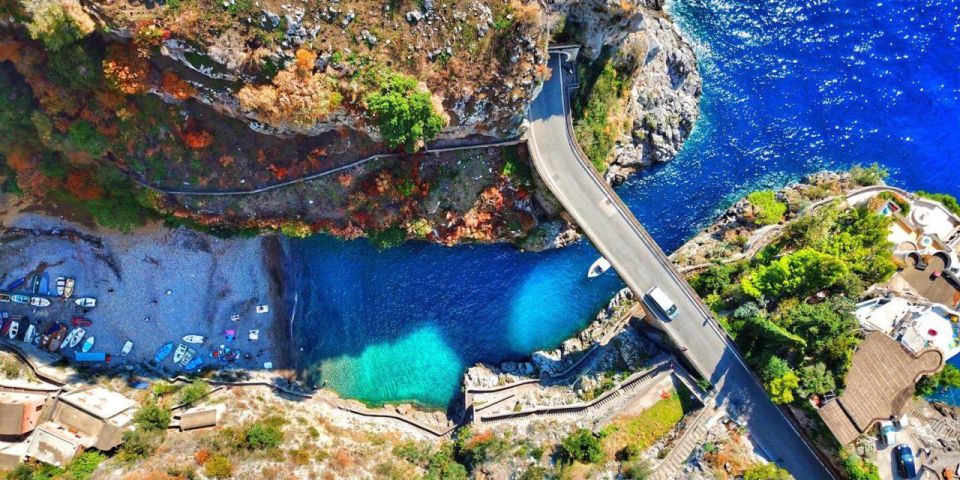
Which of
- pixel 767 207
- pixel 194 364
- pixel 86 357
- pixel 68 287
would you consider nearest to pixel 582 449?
pixel 767 207

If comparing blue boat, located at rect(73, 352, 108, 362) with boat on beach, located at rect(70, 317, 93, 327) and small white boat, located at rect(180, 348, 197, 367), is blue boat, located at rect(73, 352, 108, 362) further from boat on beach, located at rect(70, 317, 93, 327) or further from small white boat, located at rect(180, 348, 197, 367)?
small white boat, located at rect(180, 348, 197, 367)

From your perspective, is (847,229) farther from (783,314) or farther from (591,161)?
(591,161)

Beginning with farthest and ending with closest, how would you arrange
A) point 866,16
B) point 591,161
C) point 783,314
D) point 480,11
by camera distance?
point 866,16 → point 591,161 → point 783,314 → point 480,11

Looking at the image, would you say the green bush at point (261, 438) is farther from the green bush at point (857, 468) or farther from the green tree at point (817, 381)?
the green bush at point (857, 468)

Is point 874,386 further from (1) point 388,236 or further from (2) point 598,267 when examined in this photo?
(1) point 388,236

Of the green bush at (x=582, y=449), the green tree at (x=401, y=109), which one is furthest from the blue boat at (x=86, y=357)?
the green bush at (x=582, y=449)

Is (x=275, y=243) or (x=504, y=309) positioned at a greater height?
(x=275, y=243)

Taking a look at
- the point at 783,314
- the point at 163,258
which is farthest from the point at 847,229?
the point at 163,258
